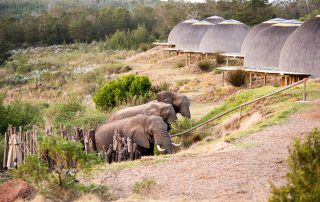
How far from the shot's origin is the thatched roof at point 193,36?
41812 mm

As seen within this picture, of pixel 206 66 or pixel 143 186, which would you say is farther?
pixel 206 66

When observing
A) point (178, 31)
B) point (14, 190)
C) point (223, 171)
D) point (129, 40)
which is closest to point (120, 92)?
point (223, 171)

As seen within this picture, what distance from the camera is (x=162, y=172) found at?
12273 millimetres

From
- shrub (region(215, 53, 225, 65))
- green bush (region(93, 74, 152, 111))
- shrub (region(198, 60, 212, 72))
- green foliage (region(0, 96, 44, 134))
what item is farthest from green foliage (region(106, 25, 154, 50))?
green foliage (region(0, 96, 44, 134))

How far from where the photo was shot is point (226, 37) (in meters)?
37.6

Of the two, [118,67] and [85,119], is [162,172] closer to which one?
[85,119]

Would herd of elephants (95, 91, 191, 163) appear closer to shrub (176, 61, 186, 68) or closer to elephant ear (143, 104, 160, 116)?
elephant ear (143, 104, 160, 116)

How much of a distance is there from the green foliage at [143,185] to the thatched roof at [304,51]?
1315 centimetres

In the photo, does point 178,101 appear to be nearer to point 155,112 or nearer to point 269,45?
point 155,112

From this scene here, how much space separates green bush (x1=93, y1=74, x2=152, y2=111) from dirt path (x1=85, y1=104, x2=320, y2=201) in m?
11.2

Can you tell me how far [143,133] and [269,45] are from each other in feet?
39.4

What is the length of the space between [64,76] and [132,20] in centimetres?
3010

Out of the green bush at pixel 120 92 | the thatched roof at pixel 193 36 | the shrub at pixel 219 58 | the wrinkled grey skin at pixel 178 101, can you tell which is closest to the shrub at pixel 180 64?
the thatched roof at pixel 193 36

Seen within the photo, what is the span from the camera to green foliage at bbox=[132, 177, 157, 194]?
35.9 feet
